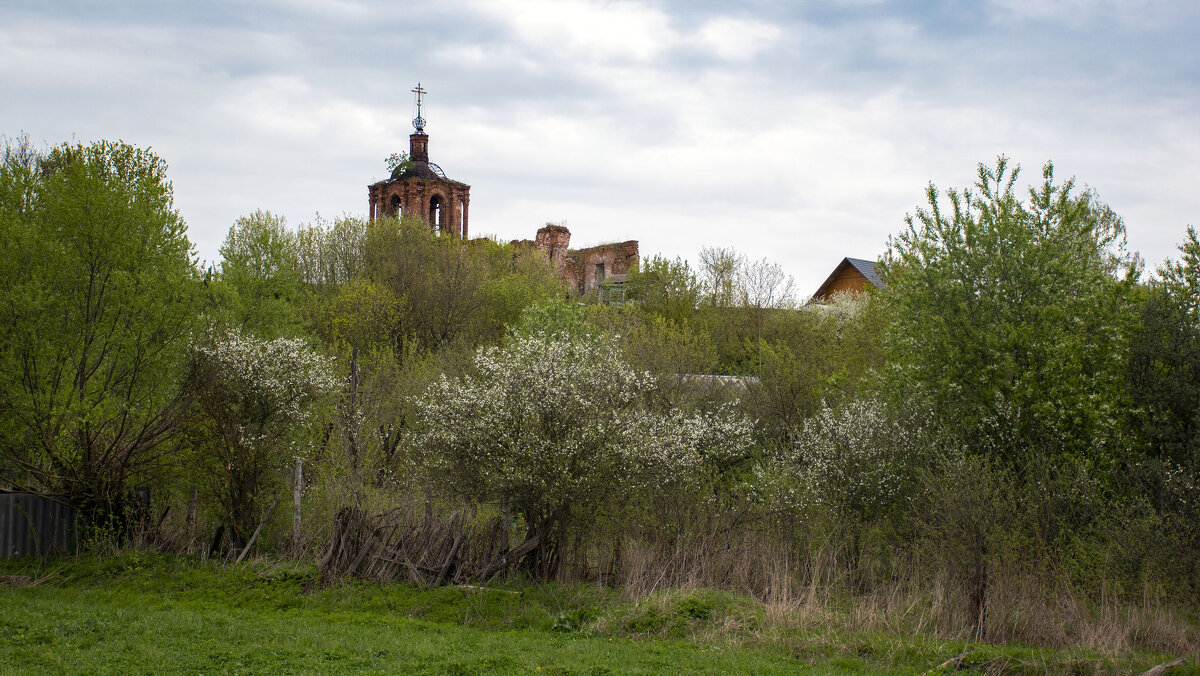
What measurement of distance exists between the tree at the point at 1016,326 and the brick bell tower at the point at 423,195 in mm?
37404

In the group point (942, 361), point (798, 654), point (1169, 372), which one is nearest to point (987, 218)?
point (942, 361)

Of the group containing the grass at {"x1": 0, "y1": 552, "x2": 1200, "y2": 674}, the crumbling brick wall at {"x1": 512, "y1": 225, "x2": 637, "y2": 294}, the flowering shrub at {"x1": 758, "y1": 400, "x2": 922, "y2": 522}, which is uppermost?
the crumbling brick wall at {"x1": 512, "y1": 225, "x2": 637, "y2": 294}

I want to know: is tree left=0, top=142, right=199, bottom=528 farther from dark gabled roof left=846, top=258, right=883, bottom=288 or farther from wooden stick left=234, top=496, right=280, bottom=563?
dark gabled roof left=846, top=258, right=883, bottom=288

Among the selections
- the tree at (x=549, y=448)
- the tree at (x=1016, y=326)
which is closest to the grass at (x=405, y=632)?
the tree at (x=549, y=448)

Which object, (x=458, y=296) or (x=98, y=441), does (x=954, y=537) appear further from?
(x=458, y=296)

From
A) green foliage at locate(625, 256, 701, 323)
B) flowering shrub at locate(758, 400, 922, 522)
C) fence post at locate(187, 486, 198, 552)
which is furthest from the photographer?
green foliage at locate(625, 256, 701, 323)

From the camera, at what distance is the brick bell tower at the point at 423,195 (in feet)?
169

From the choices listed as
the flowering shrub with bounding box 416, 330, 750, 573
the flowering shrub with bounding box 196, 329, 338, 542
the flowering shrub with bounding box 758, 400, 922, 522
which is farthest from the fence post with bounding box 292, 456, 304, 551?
the flowering shrub with bounding box 758, 400, 922, 522

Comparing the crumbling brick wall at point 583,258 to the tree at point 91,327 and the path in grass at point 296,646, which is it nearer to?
the tree at point 91,327

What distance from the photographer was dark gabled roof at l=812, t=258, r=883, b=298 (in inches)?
1712

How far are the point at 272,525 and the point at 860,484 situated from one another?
10622mm

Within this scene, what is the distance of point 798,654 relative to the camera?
33.4 ft

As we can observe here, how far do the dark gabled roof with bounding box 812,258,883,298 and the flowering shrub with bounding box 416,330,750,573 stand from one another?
29.2 metres

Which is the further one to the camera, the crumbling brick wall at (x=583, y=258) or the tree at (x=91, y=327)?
the crumbling brick wall at (x=583, y=258)
